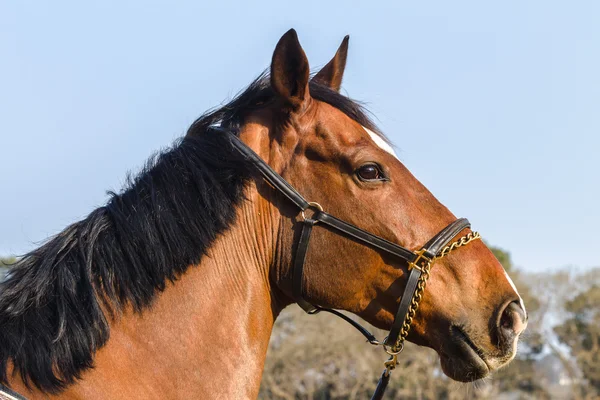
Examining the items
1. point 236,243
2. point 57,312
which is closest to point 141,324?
point 57,312

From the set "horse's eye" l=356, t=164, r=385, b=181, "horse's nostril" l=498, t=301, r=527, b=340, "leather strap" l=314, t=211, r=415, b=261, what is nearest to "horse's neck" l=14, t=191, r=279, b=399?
"leather strap" l=314, t=211, r=415, b=261

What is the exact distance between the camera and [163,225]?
11.5 feet

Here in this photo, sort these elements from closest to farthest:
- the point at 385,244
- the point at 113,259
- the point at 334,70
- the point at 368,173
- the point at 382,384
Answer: the point at 113,259
the point at 385,244
the point at 368,173
the point at 382,384
the point at 334,70

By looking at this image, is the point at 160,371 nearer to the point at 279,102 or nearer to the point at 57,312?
the point at 57,312

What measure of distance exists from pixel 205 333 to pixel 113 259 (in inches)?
24.0

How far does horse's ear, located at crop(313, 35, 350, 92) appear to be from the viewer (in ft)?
15.7

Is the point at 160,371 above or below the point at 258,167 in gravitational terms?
below

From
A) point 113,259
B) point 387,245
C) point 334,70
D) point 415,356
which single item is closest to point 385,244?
point 387,245

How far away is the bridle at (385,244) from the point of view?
3.74 metres

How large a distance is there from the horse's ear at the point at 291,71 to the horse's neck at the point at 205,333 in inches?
24.6

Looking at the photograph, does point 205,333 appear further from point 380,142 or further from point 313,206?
point 380,142

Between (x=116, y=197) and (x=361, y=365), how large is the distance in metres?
39.5

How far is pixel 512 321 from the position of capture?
12.0 ft

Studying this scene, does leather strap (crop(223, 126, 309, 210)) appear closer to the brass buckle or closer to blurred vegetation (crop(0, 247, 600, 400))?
the brass buckle
